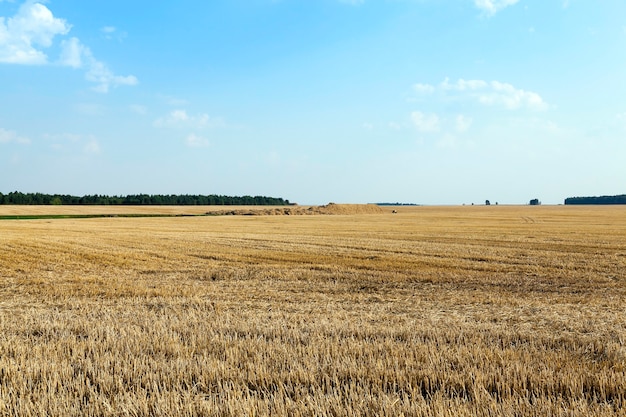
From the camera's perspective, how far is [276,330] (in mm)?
7898

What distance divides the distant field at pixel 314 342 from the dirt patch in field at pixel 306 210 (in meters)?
71.2

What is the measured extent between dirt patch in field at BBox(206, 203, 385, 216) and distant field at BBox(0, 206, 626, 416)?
2802 inches

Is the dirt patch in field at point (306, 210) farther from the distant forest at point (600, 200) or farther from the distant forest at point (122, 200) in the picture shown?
the distant forest at point (600, 200)

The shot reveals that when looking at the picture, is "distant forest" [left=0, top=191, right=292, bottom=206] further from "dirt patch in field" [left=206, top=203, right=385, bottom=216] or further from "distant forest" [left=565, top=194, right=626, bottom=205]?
"distant forest" [left=565, top=194, right=626, bottom=205]

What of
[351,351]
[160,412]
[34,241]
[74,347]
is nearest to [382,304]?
[351,351]

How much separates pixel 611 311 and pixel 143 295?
1143 cm

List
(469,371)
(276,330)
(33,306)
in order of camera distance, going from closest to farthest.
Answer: (469,371), (276,330), (33,306)

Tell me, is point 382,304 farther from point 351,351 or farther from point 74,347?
point 74,347

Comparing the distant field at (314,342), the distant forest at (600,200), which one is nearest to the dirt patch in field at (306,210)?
the distant field at (314,342)

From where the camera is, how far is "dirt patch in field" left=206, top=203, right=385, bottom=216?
8914 cm

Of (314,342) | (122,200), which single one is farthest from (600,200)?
(314,342)

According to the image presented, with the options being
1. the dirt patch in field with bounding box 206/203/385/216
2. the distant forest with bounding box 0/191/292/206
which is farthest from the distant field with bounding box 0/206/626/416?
the distant forest with bounding box 0/191/292/206

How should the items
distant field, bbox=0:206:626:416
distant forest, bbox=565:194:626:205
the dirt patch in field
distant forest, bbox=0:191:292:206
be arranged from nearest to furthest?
distant field, bbox=0:206:626:416 → the dirt patch in field → distant forest, bbox=0:191:292:206 → distant forest, bbox=565:194:626:205

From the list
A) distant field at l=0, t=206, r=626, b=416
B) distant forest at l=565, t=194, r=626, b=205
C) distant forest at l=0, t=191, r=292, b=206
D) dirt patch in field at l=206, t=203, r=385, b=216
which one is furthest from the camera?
distant forest at l=565, t=194, r=626, b=205
